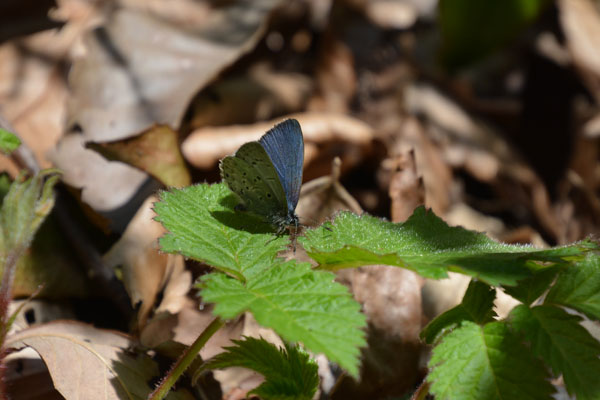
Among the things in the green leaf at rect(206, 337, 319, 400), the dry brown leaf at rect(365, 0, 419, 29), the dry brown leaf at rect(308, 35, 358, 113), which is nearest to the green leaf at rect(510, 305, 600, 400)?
the green leaf at rect(206, 337, 319, 400)

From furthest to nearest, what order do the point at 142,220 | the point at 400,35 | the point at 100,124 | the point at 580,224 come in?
the point at 400,35
the point at 580,224
the point at 100,124
the point at 142,220

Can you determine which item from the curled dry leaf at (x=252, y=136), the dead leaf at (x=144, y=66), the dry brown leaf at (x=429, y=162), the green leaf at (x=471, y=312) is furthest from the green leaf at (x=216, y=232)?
the dry brown leaf at (x=429, y=162)

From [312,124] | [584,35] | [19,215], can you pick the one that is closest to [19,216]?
[19,215]

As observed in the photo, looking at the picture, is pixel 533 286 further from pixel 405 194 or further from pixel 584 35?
pixel 584 35

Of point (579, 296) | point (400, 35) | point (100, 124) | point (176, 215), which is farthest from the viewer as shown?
point (400, 35)

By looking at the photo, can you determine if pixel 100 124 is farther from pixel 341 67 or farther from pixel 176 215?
pixel 341 67

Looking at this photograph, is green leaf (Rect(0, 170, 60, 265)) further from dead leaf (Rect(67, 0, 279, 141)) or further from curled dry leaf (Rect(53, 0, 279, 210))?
dead leaf (Rect(67, 0, 279, 141))

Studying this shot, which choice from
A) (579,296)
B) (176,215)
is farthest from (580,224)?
(176,215)

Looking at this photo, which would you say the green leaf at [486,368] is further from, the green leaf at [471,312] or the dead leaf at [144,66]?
the dead leaf at [144,66]
